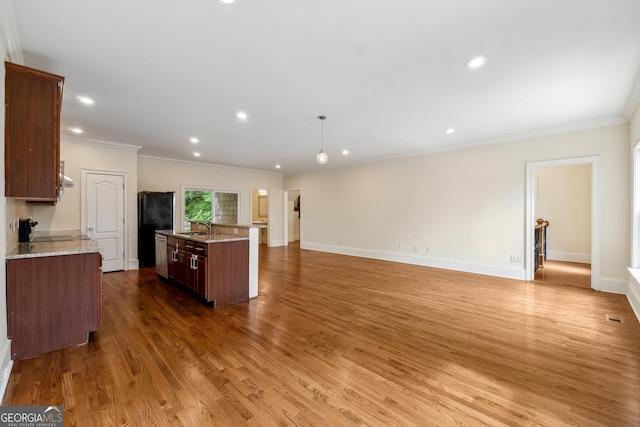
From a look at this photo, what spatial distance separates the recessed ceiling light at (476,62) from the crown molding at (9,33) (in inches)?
141

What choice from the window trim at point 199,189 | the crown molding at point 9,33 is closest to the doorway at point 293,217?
the window trim at point 199,189

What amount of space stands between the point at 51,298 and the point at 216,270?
161cm

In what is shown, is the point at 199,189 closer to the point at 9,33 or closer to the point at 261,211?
the point at 261,211

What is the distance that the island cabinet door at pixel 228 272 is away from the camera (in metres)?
3.73

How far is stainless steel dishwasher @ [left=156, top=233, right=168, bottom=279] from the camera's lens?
16.1ft

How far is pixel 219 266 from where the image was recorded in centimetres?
379

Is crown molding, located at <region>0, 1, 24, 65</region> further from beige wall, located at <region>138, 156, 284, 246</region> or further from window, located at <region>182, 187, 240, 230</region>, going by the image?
window, located at <region>182, 187, 240, 230</region>

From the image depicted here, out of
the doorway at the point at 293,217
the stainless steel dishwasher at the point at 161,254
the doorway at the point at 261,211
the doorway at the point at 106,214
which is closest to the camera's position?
the stainless steel dishwasher at the point at 161,254

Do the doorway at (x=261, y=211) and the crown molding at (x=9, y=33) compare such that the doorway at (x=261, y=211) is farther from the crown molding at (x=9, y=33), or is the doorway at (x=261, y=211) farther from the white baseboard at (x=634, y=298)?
the white baseboard at (x=634, y=298)

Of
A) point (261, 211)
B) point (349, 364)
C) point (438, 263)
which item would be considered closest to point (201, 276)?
point (349, 364)

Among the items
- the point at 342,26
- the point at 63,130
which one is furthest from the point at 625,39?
the point at 63,130

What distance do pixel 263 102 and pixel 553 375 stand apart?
13.1 feet

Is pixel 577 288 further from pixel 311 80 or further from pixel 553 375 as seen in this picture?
pixel 311 80

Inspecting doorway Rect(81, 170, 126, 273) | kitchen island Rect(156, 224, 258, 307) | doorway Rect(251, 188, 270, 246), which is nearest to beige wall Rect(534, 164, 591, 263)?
kitchen island Rect(156, 224, 258, 307)
